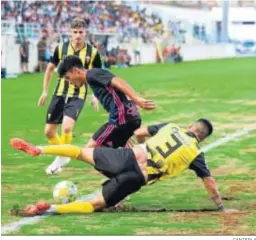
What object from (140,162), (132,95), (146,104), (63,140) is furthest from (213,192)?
(63,140)

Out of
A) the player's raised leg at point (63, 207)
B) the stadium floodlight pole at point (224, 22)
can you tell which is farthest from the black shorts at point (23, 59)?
the stadium floodlight pole at point (224, 22)

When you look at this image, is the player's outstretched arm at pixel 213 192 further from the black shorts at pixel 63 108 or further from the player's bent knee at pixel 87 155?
the black shorts at pixel 63 108

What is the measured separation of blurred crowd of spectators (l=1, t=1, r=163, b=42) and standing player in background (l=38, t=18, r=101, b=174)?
94.5 ft

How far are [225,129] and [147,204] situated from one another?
7.79 metres

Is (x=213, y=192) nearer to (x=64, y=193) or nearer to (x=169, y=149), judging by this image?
(x=169, y=149)

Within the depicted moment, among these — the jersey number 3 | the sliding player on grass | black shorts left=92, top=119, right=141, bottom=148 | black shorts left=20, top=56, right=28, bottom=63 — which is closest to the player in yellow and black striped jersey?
the jersey number 3

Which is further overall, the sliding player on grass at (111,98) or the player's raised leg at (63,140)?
the player's raised leg at (63,140)

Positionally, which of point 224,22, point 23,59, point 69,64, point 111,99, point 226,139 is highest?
point 69,64

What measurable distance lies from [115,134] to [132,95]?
102cm

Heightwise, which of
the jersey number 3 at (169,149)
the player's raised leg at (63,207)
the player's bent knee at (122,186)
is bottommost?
the player's raised leg at (63,207)

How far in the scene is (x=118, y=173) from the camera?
881 centimetres

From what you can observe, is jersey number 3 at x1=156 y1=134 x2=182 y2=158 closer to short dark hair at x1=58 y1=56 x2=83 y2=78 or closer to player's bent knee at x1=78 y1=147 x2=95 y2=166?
player's bent knee at x1=78 y1=147 x2=95 y2=166

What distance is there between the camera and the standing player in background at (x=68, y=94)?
466 inches

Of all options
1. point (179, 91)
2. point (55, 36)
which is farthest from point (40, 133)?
point (55, 36)
